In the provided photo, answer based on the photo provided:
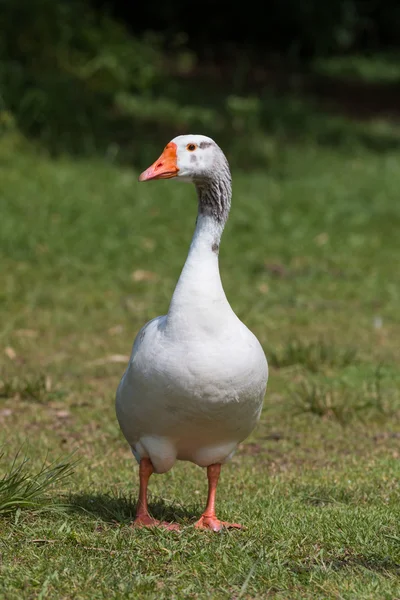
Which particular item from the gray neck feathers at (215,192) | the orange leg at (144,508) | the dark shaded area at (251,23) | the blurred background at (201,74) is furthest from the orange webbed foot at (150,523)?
the dark shaded area at (251,23)

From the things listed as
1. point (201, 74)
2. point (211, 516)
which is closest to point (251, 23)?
point (201, 74)

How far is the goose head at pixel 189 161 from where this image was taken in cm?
464

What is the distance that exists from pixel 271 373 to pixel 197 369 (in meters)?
3.70

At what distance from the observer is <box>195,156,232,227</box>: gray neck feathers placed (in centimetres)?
472

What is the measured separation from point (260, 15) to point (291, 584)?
22430 millimetres

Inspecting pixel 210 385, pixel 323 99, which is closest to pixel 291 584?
pixel 210 385

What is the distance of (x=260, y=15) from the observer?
81.5ft

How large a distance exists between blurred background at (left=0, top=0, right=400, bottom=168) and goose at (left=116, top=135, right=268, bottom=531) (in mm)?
5887

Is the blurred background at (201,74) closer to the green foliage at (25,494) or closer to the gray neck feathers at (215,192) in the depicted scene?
the gray neck feathers at (215,192)

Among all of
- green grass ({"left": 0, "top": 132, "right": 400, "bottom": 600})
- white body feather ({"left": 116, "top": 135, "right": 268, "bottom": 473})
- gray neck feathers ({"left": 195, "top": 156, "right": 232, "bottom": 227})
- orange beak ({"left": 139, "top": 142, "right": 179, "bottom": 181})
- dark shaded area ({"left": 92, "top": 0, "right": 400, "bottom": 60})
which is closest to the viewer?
green grass ({"left": 0, "top": 132, "right": 400, "bottom": 600})

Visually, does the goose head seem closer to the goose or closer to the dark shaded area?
the goose

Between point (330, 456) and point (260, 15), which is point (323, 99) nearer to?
point (260, 15)

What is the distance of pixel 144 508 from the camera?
15.1 ft

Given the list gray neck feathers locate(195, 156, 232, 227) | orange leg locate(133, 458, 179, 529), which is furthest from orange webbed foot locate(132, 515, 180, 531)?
gray neck feathers locate(195, 156, 232, 227)
